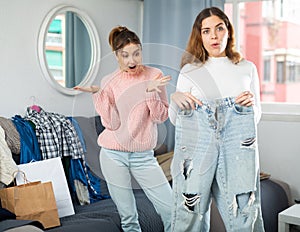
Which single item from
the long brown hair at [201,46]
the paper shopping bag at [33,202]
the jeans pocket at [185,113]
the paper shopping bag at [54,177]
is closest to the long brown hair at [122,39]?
the long brown hair at [201,46]

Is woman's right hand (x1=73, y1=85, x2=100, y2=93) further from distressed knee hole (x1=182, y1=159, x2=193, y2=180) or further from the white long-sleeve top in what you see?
distressed knee hole (x1=182, y1=159, x2=193, y2=180)

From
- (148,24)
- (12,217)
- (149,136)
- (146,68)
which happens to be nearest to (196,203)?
(149,136)

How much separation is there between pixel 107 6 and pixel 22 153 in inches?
60.0

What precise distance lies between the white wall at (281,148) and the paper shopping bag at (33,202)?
5.88 ft

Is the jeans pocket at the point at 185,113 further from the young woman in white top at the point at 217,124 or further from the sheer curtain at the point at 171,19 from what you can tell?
the sheer curtain at the point at 171,19

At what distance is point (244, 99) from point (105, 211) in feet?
3.78

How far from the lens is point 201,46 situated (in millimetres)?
2107

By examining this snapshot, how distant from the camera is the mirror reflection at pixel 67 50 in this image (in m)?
3.60

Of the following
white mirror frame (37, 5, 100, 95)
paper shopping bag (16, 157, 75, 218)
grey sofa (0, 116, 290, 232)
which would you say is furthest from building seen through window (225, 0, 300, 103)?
paper shopping bag (16, 157, 75, 218)

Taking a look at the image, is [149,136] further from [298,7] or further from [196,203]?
[298,7]

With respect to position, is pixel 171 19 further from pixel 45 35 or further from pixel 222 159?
pixel 222 159

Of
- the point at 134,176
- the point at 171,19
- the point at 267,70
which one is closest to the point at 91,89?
the point at 134,176

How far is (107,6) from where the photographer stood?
3971 mm

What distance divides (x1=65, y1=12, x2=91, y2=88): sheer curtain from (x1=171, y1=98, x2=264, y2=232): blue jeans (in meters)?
1.69
